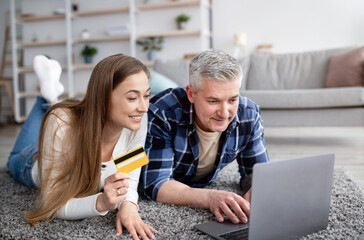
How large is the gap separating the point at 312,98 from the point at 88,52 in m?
3.59

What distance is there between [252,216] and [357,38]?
4.53 meters

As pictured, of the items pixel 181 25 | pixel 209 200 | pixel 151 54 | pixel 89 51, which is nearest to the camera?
pixel 209 200

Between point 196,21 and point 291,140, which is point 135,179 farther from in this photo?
point 196,21

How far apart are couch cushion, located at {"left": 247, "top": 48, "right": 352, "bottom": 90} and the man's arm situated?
2540mm

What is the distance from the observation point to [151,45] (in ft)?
16.9

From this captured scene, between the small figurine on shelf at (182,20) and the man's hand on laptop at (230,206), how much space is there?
4088 millimetres

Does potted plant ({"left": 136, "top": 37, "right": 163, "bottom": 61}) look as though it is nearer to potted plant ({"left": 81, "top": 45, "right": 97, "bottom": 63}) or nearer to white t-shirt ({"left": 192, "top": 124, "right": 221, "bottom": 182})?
potted plant ({"left": 81, "top": 45, "right": 97, "bottom": 63})

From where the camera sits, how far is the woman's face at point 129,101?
3.72ft

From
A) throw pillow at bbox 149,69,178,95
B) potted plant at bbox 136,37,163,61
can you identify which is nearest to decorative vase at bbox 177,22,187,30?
potted plant at bbox 136,37,163,61

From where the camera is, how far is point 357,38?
180 inches

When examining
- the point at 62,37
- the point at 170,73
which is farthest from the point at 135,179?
the point at 62,37

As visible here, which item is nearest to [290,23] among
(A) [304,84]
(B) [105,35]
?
(A) [304,84]

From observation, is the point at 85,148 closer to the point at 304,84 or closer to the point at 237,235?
the point at 237,235

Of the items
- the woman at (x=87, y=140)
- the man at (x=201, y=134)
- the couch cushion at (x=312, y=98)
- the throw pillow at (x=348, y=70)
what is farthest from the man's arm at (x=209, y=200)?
the throw pillow at (x=348, y=70)
